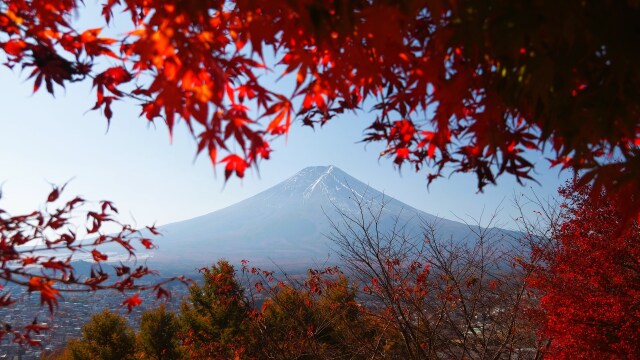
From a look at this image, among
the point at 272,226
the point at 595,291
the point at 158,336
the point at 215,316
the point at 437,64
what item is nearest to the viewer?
the point at 437,64

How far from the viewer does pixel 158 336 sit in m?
14.1

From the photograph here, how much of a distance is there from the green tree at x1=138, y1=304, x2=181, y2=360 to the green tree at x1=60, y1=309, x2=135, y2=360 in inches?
43.1

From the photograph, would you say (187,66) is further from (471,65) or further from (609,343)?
(609,343)

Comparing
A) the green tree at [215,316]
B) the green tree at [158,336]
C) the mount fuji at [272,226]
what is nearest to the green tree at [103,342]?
the green tree at [158,336]

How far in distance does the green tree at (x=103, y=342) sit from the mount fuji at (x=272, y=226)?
10615 cm

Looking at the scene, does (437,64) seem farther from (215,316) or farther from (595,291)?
(215,316)

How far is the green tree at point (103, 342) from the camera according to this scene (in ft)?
40.2

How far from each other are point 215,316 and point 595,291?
12.8 m

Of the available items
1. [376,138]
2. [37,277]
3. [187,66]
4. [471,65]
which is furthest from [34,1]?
[471,65]

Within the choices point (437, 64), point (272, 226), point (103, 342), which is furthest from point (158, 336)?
point (272, 226)

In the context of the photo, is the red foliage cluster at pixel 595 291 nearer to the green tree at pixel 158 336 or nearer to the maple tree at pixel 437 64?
the maple tree at pixel 437 64

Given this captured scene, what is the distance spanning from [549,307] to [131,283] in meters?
6.86

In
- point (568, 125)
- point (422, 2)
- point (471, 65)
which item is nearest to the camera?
point (422, 2)

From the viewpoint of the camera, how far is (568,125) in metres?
1.35
